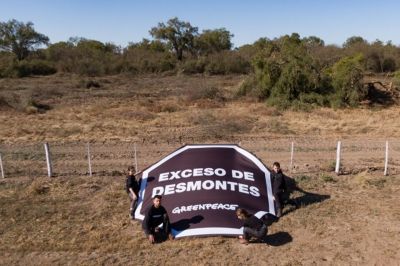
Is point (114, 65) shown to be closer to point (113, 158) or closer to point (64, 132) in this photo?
point (64, 132)

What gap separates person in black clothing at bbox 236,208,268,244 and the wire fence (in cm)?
514

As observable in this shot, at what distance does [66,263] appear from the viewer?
8492 mm

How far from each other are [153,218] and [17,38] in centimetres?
6121

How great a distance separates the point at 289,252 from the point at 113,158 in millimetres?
8556

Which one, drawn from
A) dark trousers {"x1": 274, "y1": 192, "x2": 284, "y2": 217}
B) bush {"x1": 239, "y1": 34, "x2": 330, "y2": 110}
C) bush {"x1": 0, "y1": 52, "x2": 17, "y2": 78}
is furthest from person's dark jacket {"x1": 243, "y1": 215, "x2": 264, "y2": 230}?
bush {"x1": 0, "y1": 52, "x2": 17, "y2": 78}

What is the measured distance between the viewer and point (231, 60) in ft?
179

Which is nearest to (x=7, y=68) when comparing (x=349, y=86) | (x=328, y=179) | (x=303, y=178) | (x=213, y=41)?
(x=213, y=41)

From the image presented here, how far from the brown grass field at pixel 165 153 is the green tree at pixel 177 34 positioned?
40951mm

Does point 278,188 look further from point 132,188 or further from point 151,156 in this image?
point 151,156

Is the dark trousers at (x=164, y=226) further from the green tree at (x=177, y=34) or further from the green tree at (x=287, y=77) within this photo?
the green tree at (x=177, y=34)

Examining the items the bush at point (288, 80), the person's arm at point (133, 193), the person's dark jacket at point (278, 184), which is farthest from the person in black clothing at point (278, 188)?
the bush at point (288, 80)

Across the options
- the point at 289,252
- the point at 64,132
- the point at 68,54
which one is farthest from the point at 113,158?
the point at 68,54

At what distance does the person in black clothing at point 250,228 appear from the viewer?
901 cm

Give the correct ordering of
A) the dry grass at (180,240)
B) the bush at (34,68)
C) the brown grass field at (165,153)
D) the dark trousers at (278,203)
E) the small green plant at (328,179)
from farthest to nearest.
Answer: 1. the bush at (34,68)
2. the small green plant at (328,179)
3. the dark trousers at (278,203)
4. the brown grass field at (165,153)
5. the dry grass at (180,240)
